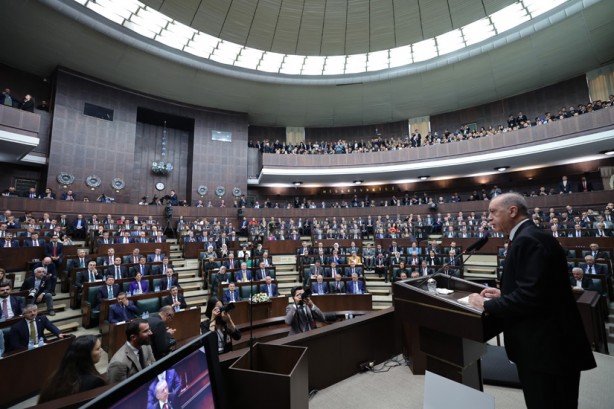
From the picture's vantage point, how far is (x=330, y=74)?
1538cm

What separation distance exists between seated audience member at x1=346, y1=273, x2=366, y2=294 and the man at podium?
4.98 metres

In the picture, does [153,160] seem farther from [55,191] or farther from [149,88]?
[55,191]

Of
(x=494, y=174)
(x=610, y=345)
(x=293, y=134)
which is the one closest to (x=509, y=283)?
(x=610, y=345)

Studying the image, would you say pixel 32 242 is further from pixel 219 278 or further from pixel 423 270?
pixel 423 270

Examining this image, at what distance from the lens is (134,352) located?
7.59ft

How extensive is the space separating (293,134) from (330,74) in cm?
546

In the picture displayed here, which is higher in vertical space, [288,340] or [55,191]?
[55,191]

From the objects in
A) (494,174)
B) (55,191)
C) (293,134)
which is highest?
(293,134)

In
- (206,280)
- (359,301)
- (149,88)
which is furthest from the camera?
(149,88)

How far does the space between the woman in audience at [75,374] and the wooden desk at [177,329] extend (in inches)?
117

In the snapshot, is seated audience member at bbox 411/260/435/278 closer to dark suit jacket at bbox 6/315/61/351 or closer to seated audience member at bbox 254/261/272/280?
seated audience member at bbox 254/261/272/280

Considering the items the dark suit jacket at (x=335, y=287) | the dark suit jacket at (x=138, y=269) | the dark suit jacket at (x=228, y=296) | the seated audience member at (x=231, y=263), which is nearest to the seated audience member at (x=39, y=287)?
the dark suit jacket at (x=138, y=269)

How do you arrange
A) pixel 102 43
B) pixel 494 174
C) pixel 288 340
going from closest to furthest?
pixel 288 340, pixel 102 43, pixel 494 174

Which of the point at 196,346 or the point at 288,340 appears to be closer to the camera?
the point at 196,346
